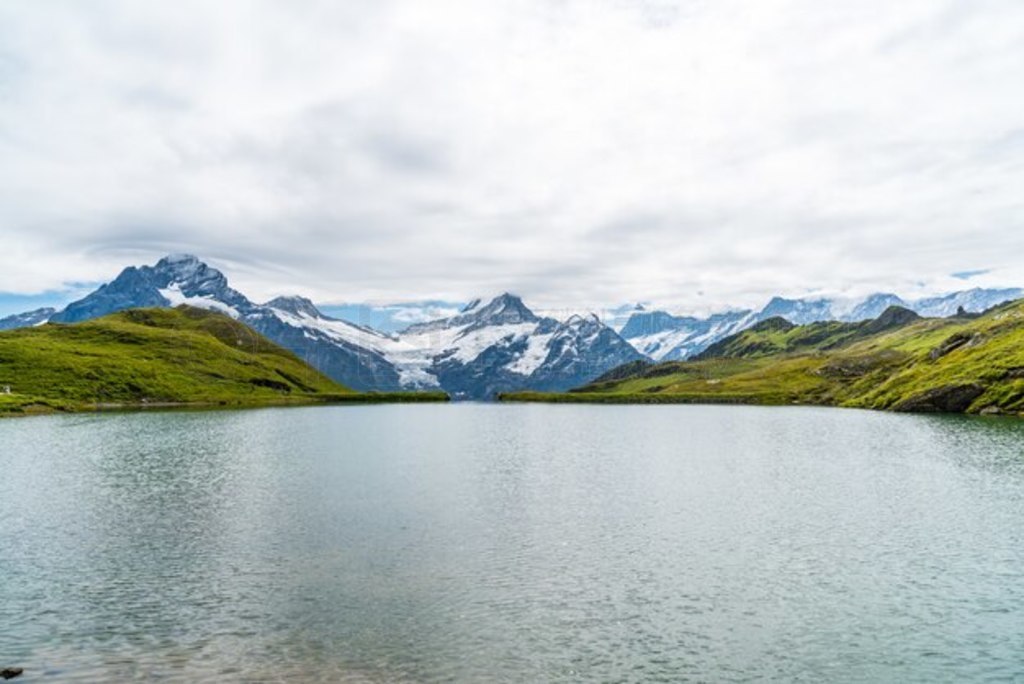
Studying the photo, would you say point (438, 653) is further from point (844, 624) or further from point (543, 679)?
point (844, 624)

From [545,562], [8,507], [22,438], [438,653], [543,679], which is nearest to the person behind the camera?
[543,679]

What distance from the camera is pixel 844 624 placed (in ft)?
124

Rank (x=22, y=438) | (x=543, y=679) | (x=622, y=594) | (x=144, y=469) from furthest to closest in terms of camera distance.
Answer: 1. (x=22, y=438)
2. (x=144, y=469)
3. (x=622, y=594)
4. (x=543, y=679)

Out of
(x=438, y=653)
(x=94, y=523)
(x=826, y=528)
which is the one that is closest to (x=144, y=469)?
(x=94, y=523)

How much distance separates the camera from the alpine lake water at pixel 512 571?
33.2 meters

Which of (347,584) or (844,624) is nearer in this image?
(844,624)

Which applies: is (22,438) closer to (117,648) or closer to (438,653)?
(117,648)

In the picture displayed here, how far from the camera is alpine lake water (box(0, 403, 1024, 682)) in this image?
33.2m

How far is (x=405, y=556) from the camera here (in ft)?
168

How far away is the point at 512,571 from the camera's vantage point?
4759 centimetres

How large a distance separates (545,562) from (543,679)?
18741mm

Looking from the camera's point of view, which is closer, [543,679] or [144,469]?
[543,679]

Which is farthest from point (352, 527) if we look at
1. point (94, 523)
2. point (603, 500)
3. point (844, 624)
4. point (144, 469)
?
point (144, 469)

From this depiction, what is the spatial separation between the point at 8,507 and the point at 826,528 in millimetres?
76009
